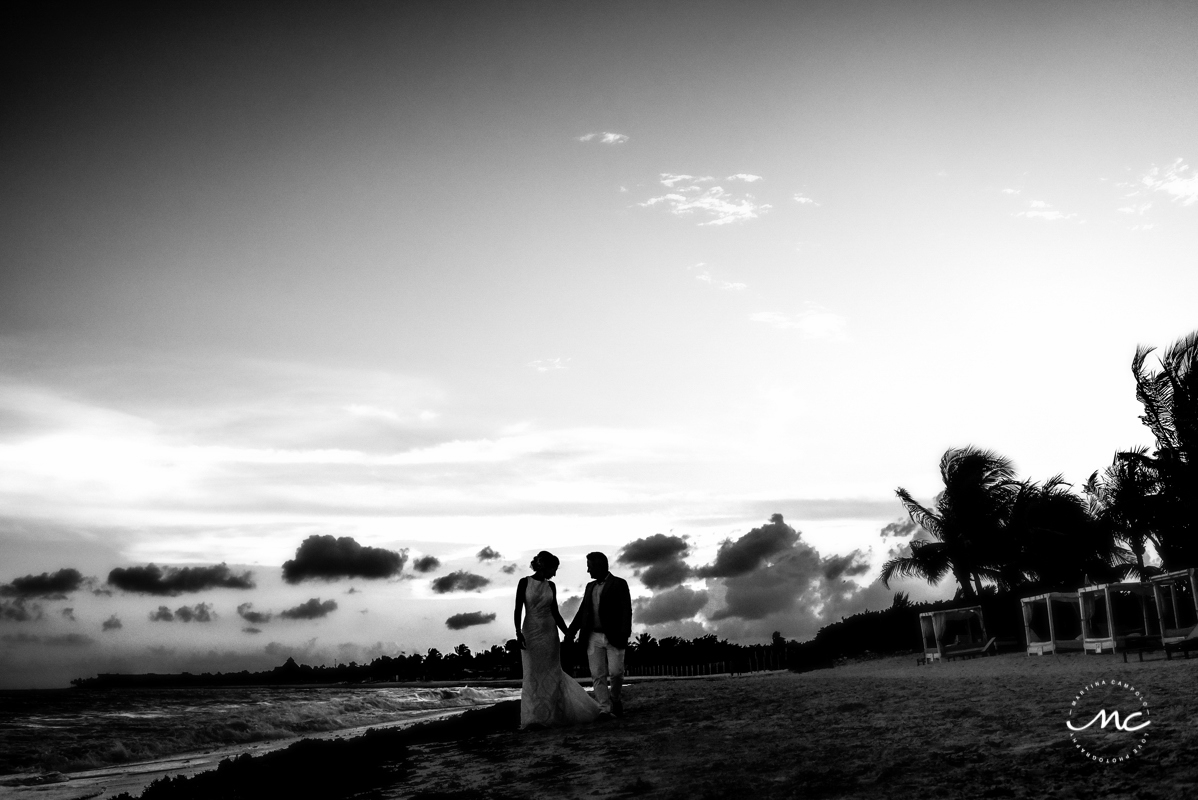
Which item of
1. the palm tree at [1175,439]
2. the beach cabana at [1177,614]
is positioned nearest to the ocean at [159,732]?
the beach cabana at [1177,614]

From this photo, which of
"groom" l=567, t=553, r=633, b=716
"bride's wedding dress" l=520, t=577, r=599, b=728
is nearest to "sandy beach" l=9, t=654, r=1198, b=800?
"bride's wedding dress" l=520, t=577, r=599, b=728

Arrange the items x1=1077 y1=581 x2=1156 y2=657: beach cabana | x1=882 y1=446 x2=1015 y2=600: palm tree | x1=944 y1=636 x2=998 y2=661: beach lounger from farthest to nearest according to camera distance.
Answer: x1=882 y1=446 x2=1015 y2=600: palm tree, x1=944 y1=636 x2=998 y2=661: beach lounger, x1=1077 y1=581 x2=1156 y2=657: beach cabana

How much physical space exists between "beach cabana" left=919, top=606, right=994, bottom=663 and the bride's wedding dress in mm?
19643

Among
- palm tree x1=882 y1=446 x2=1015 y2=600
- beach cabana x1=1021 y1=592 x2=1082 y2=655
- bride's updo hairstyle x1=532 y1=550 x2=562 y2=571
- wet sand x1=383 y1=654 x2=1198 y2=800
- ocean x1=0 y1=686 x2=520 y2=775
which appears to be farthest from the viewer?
palm tree x1=882 y1=446 x2=1015 y2=600

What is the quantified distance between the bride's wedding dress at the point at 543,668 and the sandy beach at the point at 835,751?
1.33 ft

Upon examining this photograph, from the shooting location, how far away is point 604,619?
11.8 metres

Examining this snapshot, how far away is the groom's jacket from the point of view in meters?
11.8

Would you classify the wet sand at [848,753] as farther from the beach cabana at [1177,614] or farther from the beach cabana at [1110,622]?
the beach cabana at [1110,622]

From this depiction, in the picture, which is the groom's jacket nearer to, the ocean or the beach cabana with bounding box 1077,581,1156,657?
the beach cabana with bounding box 1077,581,1156,657

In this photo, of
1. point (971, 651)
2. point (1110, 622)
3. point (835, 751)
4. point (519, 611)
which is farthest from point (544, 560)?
point (971, 651)

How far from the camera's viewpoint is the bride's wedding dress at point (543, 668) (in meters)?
11.6

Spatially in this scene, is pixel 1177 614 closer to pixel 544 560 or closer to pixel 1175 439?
pixel 1175 439

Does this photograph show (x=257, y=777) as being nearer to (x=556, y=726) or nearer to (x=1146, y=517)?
(x=556, y=726)

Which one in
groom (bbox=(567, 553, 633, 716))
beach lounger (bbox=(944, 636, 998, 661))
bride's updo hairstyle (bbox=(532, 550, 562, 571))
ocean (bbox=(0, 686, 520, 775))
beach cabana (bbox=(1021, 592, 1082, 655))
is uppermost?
bride's updo hairstyle (bbox=(532, 550, 562, 571))
